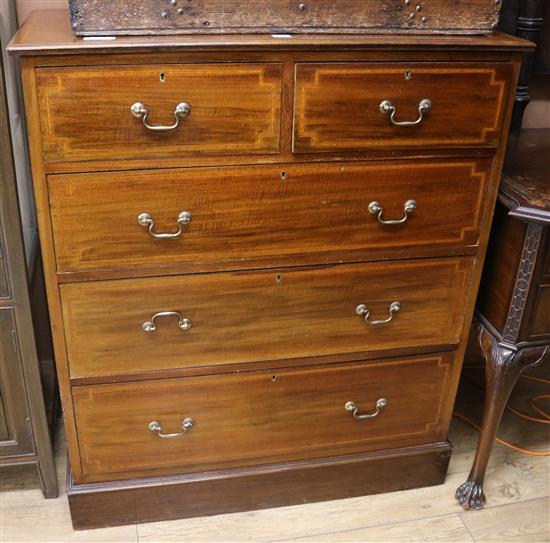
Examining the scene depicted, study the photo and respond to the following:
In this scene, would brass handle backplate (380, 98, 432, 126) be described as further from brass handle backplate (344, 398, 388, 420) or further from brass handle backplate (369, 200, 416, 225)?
brass handle backplate (344, 398, 388, 420)

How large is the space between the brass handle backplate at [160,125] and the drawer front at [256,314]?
1.04 feet

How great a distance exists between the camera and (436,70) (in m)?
1.39

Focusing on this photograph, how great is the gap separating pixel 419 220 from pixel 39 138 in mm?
785

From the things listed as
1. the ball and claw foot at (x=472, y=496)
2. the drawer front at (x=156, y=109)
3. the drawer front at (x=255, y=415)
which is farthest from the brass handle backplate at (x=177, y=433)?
the ball and claw foot at (x=472, y=496)

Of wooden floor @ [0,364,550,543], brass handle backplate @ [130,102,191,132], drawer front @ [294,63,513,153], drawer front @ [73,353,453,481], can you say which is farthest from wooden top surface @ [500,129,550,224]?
wooden floor @ [0,364,550,543]

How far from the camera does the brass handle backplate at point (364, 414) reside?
5.58 ft

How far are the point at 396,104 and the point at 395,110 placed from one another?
12mm

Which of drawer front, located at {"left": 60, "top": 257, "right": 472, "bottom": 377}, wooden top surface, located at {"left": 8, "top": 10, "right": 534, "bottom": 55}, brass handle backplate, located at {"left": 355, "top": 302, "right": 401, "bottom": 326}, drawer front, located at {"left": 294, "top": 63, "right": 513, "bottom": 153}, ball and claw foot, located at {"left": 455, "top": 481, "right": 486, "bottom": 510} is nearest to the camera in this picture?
wooden top surface, located at {"left": 8, "top": 10, "right": 534, "bottom": 55}

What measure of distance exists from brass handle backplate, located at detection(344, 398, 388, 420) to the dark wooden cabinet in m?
0.72

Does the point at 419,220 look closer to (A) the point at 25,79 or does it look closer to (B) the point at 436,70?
(B) the point at 436,70

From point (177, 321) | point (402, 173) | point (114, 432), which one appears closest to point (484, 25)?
point (402, 173)

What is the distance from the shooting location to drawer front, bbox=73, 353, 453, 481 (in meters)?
1.60

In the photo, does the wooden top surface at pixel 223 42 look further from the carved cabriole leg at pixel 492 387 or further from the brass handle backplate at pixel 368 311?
the carved cabriole leg at pixel 492 387

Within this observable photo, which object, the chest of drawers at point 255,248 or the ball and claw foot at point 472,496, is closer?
the chest of drawers at point 255,248
